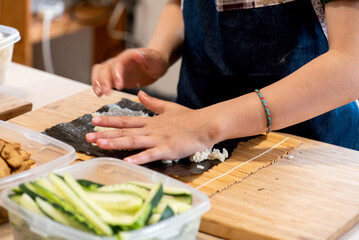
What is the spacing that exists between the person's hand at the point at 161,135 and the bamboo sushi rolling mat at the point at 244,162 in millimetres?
54

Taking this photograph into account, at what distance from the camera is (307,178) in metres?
1.03

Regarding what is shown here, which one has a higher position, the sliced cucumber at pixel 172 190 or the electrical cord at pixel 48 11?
the sliced cucumber at pixel 172 190

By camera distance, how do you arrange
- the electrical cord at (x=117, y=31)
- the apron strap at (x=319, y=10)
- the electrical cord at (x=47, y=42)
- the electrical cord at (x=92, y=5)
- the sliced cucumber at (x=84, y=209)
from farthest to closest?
the electrical cord at (x=117, y=31) → the electrical cord at (x=92, y=5) → the electrical cord at (x=47, y=42) → the apron strap at (x=319, y=10) → the sliced cucumber at (x=84, y=209)

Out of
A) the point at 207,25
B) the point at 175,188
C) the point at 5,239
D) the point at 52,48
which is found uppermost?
the point at 207,25

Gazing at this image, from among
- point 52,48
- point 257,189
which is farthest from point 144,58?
point 52,48

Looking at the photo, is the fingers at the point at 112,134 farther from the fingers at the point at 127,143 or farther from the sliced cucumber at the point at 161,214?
the sliced cucumber at the point at 161,214

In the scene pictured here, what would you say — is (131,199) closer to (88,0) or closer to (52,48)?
(88,0)

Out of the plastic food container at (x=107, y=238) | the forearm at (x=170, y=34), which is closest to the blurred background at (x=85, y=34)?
the forearm at (x=170, y=34)

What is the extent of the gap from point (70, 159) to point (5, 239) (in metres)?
0.15

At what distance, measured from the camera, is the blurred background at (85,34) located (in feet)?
9.44

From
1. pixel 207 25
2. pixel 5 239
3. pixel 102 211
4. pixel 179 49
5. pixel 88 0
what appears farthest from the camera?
pixel 88 0

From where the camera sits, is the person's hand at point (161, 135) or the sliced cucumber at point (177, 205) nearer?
the sliced cucumber at point (177, 205)

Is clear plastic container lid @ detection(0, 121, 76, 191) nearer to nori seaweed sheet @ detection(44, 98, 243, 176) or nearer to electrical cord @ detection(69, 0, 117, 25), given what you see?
nori seaweed sheet @ detection(44, 98, 243, 176)

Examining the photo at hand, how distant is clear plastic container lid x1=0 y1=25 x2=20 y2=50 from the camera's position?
1.25 m
